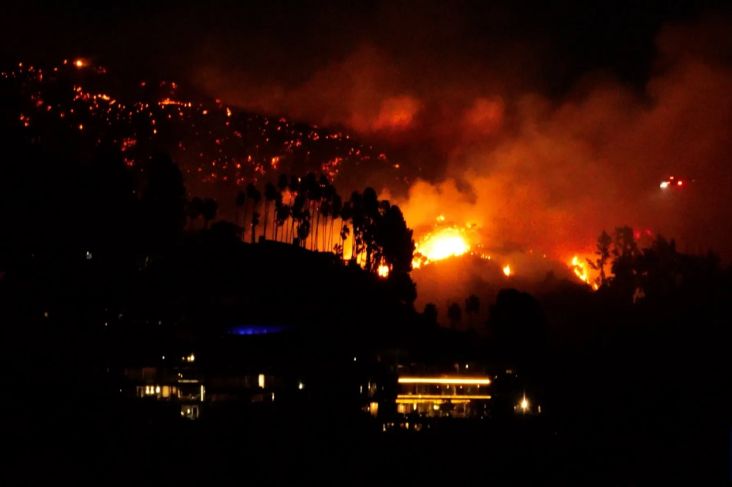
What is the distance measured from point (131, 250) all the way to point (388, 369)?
16293 millimetres

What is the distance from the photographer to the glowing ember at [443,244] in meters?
105

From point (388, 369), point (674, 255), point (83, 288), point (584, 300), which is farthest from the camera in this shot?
point (584, 300)

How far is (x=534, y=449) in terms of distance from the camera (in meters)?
33.4

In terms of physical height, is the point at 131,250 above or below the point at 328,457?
above

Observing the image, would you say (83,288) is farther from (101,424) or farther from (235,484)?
(235,484)

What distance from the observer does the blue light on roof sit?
4812 centimetres

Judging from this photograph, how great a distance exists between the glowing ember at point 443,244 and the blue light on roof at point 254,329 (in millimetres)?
55740

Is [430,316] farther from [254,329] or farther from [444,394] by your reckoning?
[254,329]

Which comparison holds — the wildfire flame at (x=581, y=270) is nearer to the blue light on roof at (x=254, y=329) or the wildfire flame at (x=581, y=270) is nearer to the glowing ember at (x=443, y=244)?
the glowing ember at (x=443, y=244)

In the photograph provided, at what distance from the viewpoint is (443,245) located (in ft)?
352

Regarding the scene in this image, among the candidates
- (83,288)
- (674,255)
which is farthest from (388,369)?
(674,255)

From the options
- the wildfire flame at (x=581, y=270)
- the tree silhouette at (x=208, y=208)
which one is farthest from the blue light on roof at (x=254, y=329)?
the wildfire flame at (x=581, y=270)

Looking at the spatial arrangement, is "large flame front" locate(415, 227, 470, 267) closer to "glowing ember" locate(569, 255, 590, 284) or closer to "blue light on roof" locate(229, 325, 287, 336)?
"glowing ember" locate(569, 255, 590, 284)

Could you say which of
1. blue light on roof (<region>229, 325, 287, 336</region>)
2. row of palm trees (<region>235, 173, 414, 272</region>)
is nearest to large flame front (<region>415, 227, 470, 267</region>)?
row of palm trees (<region>235, 173, 414, 272</region>)
